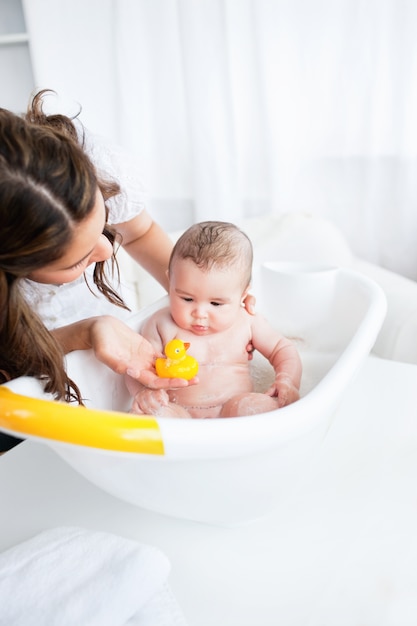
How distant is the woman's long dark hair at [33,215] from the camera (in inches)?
23.7

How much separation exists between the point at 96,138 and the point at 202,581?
0.79m

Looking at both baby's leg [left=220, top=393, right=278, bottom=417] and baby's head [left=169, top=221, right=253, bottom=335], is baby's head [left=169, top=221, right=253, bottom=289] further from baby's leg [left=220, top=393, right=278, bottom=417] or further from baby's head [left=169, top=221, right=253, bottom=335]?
baby's leg [left=220, top=393, right=278, bottom=417]

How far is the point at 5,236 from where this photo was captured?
62 cm

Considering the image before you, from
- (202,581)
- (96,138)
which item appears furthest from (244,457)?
(96,138)

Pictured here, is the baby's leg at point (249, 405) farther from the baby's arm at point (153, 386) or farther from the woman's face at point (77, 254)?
the woman's face at point (77, 254)

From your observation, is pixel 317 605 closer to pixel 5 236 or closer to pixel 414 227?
pixel 5 236

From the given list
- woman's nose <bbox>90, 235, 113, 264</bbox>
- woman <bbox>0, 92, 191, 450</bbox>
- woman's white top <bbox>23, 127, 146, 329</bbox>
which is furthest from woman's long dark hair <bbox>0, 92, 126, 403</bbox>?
woman's white top <bbox>23, 127, 146, 329</bbox>

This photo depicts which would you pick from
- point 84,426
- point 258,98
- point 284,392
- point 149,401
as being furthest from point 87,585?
point 258,98

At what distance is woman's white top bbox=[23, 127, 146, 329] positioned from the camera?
1.09 metres

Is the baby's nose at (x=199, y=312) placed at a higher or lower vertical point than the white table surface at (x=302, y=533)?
higher

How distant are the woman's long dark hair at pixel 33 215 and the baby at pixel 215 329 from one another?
193mm

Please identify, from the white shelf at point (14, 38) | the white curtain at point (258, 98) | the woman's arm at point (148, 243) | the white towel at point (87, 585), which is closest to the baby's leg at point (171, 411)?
the white towel at point (87, 585)

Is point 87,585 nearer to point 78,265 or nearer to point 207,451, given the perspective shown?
point 207,451

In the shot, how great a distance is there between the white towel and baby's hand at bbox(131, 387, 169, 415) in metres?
0.22
